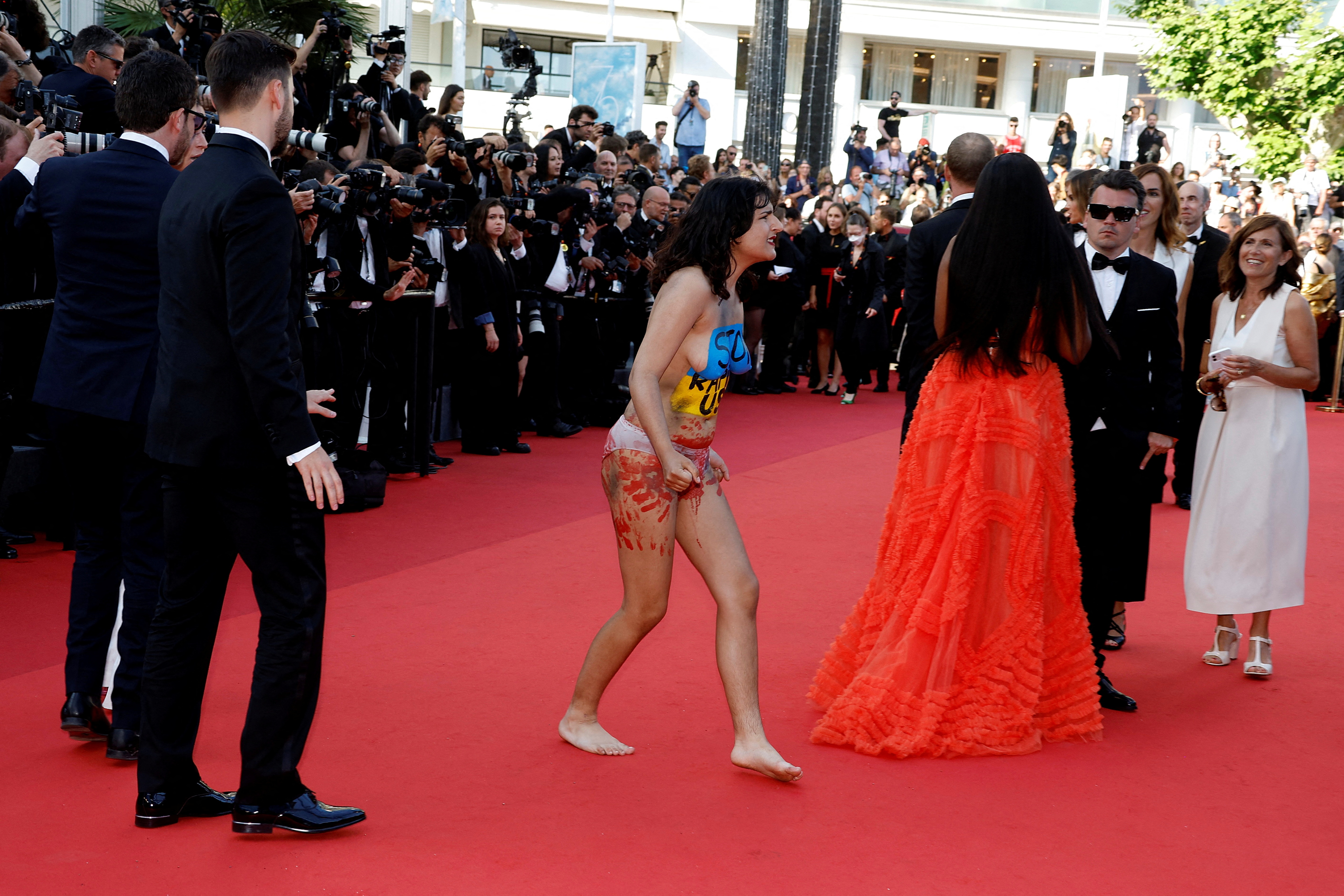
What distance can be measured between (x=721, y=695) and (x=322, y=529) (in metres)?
1.88

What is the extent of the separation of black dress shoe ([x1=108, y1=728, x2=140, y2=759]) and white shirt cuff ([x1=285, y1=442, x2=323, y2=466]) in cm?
125

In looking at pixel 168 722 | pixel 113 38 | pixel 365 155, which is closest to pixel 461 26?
pixel 365 155

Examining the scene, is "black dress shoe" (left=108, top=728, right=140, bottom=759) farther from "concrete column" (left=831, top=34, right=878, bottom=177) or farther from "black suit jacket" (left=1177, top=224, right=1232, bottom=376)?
"concrete column" (left=831, top=34, right=878, bottom=177)

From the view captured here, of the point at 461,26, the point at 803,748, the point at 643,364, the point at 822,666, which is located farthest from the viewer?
the point at 461,26

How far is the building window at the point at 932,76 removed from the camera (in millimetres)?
37812

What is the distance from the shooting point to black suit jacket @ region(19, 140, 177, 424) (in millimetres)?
3766

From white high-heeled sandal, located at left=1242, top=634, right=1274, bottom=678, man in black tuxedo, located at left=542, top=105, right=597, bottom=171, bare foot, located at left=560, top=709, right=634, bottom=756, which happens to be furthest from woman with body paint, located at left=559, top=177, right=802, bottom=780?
man in black tuxedo, located at left=542, top=105, right=597, bottom=171

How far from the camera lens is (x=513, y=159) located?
950 cm

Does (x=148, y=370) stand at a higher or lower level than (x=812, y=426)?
higher

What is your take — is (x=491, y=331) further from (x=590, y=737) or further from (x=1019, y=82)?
(x=1019, y=82)

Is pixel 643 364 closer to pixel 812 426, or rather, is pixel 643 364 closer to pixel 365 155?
pixel 365 155

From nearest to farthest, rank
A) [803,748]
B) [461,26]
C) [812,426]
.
→ [803,748] < [812,426] < [461,26]

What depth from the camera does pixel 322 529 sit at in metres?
3.28

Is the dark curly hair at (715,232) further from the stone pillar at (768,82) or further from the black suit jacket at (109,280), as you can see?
the stone pillar at (768,82)
